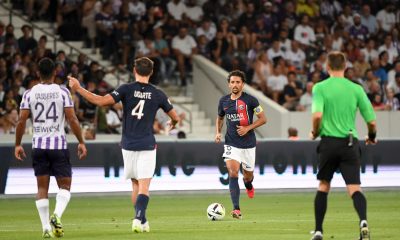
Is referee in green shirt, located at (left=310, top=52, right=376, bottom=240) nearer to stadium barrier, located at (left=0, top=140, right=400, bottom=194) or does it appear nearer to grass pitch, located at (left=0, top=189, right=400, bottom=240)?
grass pitch, located at (left=0, top=189, right=400, bottom=240)

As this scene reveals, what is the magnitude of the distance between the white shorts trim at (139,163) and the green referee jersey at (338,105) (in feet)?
8.71

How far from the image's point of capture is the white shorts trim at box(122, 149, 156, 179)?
1434 centimetres

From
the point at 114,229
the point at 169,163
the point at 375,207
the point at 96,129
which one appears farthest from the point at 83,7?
the point at 114,229

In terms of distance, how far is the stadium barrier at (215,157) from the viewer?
22906mm

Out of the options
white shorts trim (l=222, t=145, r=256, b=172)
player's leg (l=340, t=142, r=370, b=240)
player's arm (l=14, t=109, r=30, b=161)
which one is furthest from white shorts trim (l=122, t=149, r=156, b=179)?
white shorts trim (l=222, t=145, r=256, b=172)

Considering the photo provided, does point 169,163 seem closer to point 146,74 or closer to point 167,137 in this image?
point 167,137

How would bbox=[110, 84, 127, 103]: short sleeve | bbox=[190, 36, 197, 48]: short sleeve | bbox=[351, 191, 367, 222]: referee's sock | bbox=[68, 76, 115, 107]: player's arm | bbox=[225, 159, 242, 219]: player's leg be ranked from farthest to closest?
bbox=[190, 36, 197, 48]: short sleeve
bbox=[225, 159, 242, 219]: player's leg
bbox=[110, 84, 127, 103]: short sleeve
bbox=[68, 76, 115, 107]: player's arm
bbox=[351, 191, 367, 222]: referee's sock

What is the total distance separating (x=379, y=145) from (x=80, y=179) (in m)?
6.26

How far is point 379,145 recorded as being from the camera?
77.6ft

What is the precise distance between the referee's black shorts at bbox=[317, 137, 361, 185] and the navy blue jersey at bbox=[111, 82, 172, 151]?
2.63 metres

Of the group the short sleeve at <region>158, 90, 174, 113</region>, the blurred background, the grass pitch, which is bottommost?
the grass pitch

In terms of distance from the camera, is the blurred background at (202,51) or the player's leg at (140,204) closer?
the player's leg at (140,204)

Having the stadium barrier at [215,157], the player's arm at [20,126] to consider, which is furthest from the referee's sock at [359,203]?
the stadium barrier at [215,157]

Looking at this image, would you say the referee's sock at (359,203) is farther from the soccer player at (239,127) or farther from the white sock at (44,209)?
the soccer player at (239,127)
